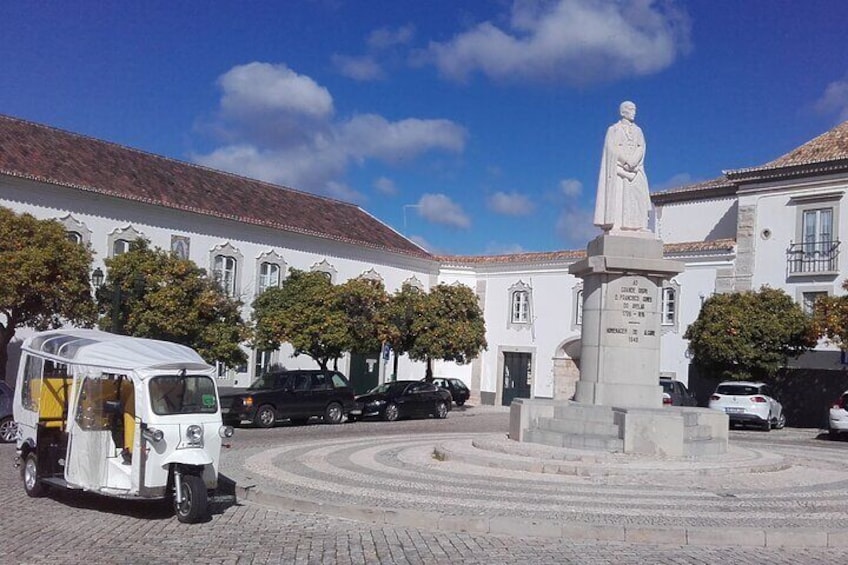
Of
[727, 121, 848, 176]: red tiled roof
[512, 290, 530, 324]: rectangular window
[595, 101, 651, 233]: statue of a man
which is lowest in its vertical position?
[512, 290, 530, 324]: rectangular window

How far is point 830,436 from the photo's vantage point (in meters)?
26.4

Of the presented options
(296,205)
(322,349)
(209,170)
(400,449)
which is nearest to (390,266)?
(296,205)

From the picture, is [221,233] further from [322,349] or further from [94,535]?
[94,535]

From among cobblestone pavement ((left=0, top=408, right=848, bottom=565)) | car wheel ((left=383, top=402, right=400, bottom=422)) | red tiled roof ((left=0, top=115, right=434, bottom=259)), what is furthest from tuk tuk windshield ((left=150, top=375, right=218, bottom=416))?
red tiled roof ((left=0, top=115, right=434, bottom=259))

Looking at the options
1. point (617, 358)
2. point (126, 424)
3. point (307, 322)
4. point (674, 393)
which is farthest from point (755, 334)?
point (126, 424)

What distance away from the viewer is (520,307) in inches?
1652

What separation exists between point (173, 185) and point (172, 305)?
34.3 feet

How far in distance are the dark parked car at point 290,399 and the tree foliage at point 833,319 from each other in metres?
14.8

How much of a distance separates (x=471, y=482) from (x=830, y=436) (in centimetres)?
1778

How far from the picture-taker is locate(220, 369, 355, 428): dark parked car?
23.8 metres

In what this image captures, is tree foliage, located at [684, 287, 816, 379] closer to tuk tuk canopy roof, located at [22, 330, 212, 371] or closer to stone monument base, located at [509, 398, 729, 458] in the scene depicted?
stone monument base, located at [509, 398, 729, 458]

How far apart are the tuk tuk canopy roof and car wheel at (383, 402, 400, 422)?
17202mm

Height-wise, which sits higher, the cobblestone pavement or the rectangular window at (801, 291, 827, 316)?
the rectangular window at (801, 291, 827, 316)

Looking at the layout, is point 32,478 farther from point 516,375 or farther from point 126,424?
point 516,375
